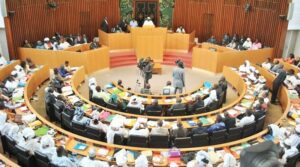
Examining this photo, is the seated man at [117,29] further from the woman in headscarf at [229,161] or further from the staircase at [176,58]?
the woman in headscarf at [229,161]

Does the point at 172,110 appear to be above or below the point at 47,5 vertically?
below

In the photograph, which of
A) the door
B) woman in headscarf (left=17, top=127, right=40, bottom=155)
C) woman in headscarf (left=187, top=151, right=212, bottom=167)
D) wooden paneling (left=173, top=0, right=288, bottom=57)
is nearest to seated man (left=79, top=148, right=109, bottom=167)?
woman in headscarf (left=17, top=127, right=40, bottom=155)

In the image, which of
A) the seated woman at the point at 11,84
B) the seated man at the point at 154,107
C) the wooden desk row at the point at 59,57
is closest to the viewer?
the seated man at the point at 154,107

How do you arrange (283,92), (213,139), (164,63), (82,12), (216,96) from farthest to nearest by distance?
1. (82,12)
2. (164,63)
3. (283,92)
4. (216,96)
5. (213,139)

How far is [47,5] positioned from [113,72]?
503cm

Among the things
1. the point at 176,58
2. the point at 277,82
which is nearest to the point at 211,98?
the point at 277,82

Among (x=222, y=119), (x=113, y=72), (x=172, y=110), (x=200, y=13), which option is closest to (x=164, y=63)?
(x=113, y=72)

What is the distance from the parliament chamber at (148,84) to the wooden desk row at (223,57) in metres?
0.05

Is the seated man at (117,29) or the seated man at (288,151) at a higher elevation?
the seated man at (117,29)

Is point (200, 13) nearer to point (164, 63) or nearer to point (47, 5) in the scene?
point (164, 63)

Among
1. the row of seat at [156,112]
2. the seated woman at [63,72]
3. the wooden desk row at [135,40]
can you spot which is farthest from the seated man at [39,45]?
the row of seat at [156,112]

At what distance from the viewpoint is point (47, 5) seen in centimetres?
1745

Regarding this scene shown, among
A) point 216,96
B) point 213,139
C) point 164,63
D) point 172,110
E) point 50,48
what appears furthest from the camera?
point 164,63

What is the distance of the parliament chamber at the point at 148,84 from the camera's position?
332 inches
